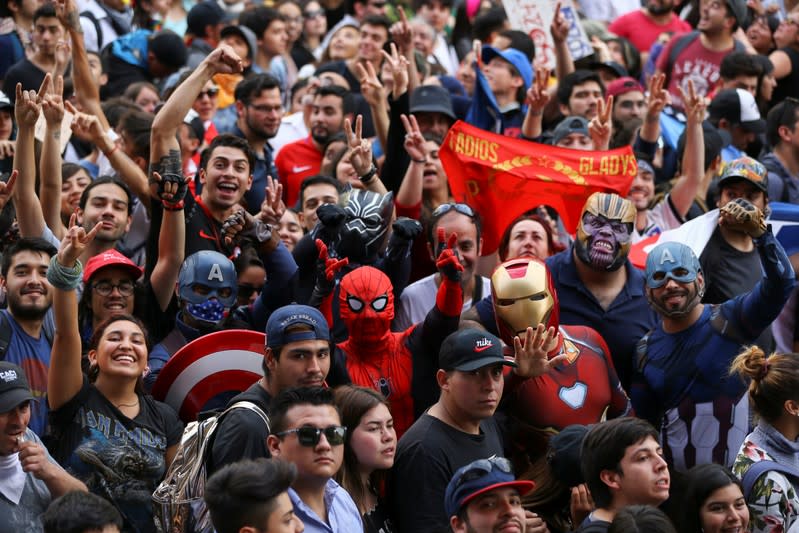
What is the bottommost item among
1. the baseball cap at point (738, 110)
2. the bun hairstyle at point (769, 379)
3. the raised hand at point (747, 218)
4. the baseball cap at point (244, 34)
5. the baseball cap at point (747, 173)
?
the baseball cap at point (738, 110)

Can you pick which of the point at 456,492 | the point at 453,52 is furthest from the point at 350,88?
the point at 456,492

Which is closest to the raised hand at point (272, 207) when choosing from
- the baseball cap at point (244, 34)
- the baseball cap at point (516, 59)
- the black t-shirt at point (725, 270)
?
the black t-shirt at point (725, 270)

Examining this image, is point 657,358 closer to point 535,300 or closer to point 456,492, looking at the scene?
point 535,300

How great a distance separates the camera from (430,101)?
1041cm

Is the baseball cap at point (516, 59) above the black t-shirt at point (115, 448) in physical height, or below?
below

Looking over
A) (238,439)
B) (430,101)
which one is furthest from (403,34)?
(238,439)

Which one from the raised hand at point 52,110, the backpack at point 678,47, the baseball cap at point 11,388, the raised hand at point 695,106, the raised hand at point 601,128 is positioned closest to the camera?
the baseball cap at point 11,388

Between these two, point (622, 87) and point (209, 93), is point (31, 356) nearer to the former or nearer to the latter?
point (209, 93)

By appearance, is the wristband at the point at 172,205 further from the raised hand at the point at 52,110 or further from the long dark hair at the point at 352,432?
the long dark hair at the point at 352,432

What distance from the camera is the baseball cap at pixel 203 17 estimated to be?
13.7 m

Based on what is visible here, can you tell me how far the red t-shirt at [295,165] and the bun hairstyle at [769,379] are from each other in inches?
176

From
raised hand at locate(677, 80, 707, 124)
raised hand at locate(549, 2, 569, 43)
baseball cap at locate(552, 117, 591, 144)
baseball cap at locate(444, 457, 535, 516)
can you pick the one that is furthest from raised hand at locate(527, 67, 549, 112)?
baseball cap at locate(444, 457, 535, 516)

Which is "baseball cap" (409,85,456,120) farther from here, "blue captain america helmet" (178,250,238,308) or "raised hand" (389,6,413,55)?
"blue captain america helmet" (178,250,238,308)

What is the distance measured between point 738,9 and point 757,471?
682cm
